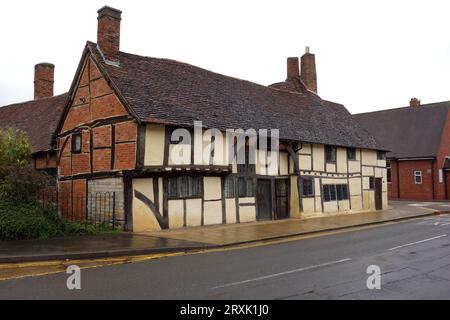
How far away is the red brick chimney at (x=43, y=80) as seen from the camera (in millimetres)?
29094

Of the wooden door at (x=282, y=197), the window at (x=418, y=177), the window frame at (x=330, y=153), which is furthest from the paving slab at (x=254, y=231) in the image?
the window at (x=418, y=177)

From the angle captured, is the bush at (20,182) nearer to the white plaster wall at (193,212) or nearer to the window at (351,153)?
the white plaster wall at (193,212)

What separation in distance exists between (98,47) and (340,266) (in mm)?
13368

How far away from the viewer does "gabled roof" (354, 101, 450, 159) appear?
37.4m

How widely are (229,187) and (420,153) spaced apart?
25.4m

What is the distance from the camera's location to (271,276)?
8.09m

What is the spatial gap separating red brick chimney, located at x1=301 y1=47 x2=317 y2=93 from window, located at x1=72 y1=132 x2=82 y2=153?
16.0 meters

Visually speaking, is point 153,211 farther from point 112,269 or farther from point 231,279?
point 231,279

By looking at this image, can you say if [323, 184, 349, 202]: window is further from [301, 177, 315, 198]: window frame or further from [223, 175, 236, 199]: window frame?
[223, 175, 236, 199]: window frame

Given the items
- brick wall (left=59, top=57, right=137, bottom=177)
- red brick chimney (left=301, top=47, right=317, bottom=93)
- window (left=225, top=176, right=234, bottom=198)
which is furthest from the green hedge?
red brick chimney (left=301, top=47, right=317, bottom=93)

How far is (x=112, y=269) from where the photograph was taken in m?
9.07

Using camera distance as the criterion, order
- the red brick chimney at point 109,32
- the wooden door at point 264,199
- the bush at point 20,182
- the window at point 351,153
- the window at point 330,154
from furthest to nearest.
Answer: the window at point 351,153 → the window at point 330,154 → the wooden door at point 264,199 → the red brick chimney at point 109,32 → the bush at point 20,182

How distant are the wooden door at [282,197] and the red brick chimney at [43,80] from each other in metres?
17.7
